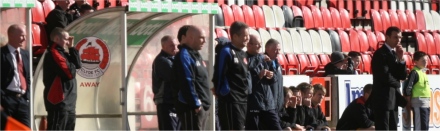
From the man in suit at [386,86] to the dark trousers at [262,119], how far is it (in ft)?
5.06

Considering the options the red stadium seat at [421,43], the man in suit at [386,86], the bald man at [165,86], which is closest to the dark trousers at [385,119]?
the man in suit at [386,86]

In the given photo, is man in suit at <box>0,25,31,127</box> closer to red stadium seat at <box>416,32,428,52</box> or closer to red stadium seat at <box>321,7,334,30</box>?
red stadium seat at <box>321,7,334,30</box>

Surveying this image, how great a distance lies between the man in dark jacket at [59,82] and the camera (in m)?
11.6

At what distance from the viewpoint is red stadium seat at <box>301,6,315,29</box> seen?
79.7 ft

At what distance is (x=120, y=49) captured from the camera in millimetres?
13523

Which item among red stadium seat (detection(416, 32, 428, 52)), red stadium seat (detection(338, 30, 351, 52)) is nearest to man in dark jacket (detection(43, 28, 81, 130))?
red stadium seat (detection(338, 30, 351, 52))

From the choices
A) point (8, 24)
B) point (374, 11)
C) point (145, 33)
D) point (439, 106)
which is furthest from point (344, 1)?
point (8, 24)

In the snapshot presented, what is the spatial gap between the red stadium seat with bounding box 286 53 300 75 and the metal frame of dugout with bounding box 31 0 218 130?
22.3 feet

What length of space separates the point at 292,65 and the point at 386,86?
25.0ft

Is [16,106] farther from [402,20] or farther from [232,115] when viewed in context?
[402,20]

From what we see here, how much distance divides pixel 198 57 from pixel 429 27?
17.5 m

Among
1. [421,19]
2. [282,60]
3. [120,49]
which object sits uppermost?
[421,19]

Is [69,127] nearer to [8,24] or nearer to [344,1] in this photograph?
[8,24]

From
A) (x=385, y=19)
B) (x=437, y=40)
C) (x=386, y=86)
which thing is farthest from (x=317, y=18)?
(x=386, y=86)
